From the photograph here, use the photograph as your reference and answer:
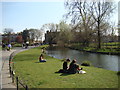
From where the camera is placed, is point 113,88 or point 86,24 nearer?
point 113,88

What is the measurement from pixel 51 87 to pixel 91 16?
34.5m

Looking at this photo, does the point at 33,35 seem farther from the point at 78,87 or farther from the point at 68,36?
the point at 78,87

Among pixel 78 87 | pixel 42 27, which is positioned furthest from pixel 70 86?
pixel 42 27

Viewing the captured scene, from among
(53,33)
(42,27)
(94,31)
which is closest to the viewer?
(94,31)

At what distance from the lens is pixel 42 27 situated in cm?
8631

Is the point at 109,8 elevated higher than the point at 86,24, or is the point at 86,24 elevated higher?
the point at 109,8

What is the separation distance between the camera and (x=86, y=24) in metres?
40.7

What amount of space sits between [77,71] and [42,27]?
77329 mm

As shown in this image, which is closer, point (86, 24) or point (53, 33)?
point (86, 24)

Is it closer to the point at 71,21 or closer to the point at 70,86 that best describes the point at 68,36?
the point at 71,21

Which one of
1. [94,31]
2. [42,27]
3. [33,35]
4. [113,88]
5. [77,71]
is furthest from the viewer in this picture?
[33,35]

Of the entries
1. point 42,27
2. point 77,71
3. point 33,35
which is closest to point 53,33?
point 42,27

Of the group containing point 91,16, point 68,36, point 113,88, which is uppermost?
point 91,16

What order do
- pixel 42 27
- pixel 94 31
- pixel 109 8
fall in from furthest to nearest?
1. pixel 42 27
2. pixel 94 31
3. pixel 109 8
